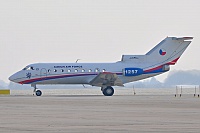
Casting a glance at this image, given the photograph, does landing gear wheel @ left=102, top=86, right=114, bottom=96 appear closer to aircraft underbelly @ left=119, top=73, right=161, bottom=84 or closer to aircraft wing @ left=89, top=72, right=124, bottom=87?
aircraft wing @ left=89, top=72, right=124, bottom=87

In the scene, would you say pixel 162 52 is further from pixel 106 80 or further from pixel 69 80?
pixel 69 80

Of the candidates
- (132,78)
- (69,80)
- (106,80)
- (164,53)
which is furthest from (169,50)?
(69,80)

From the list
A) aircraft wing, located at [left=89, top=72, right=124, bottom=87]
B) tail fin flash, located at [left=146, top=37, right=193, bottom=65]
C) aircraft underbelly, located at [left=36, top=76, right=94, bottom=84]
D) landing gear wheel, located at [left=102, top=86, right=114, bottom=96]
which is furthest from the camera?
tail fin flash, located at [left=146, top=37, right=193, bottom=65]

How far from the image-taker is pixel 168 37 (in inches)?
2680

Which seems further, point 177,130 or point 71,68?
point 71,68

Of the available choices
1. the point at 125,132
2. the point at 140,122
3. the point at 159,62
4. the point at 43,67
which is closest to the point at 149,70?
the point at 159,62

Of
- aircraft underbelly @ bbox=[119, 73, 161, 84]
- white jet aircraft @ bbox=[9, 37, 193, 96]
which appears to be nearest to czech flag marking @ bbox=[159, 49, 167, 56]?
white jet aircraft @ bbox=[9, 37, 193, 96]

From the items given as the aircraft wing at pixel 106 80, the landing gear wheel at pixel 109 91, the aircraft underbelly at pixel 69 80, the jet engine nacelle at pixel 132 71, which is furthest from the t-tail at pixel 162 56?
the aircraft underbelly at pixel 69 80

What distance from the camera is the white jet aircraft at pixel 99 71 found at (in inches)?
2571

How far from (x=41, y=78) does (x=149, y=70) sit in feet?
35.4

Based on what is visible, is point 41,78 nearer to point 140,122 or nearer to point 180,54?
point 180,54

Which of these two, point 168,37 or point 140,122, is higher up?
point 168,37

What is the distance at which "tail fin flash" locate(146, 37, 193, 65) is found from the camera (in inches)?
2643

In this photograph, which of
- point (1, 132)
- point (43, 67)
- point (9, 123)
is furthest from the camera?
point (43, 67)
